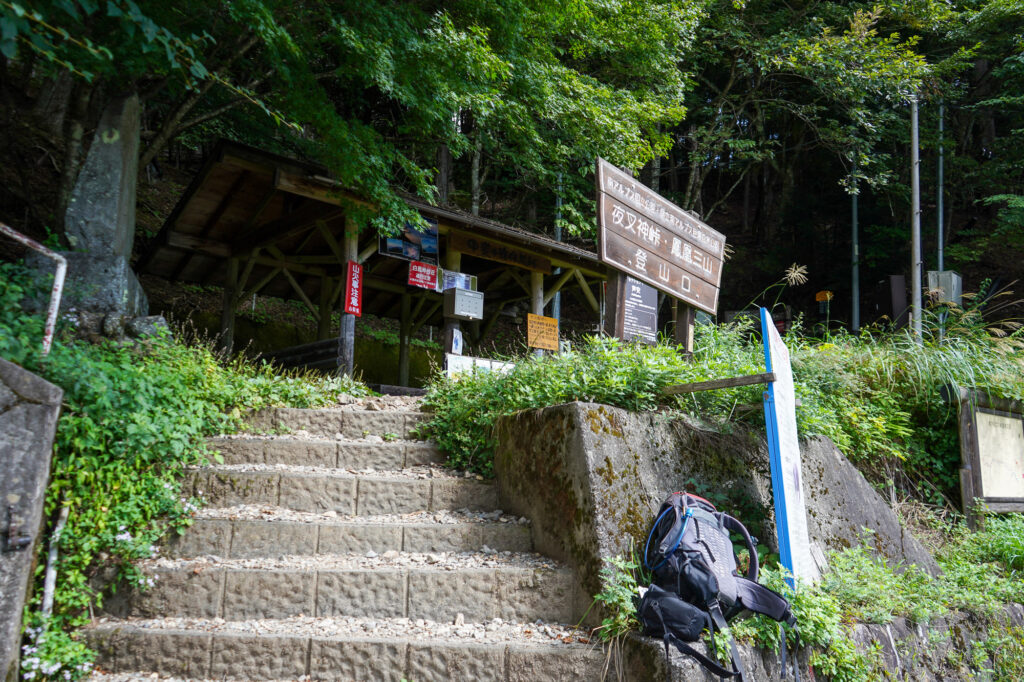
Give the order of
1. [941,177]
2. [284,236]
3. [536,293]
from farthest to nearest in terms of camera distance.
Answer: [941,177], [536,293], [284,236]

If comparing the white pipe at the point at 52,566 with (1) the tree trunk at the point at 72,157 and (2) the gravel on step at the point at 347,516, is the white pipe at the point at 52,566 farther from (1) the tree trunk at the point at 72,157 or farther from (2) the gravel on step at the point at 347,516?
(1) the tree trunk at the point at 72,157

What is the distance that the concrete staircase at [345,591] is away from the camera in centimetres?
301

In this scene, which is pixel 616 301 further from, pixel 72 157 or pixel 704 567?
pixel 72 157

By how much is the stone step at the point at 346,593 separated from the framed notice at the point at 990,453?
4270 mm

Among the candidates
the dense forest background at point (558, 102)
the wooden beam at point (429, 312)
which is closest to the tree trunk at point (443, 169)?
the dense forest background at point (558, 102)

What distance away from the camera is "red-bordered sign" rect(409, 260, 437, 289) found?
8.88 meters

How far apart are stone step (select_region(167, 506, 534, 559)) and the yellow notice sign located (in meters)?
6.07

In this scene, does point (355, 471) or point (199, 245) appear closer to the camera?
point (355, 471)

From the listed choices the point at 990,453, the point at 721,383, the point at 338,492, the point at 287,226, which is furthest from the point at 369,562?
the point at 287,226

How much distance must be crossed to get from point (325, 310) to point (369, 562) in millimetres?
8329

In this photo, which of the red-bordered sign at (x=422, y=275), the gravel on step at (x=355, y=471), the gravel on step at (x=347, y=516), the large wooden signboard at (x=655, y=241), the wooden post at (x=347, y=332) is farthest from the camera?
the red-bordered sign at (x=422, y=275)

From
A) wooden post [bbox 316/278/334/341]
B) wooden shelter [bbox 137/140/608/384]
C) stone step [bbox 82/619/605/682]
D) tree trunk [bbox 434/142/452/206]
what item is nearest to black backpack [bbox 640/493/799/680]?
stone step [bbox 82/619/605/682]

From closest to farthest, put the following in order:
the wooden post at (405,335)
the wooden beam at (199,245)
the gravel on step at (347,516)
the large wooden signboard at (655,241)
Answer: the gravel on step at (347,516)
the large wooden signboard at (655,241)
the wooden beam at (199,245)
the wooden post at (405,335)

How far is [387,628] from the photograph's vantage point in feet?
10.6
